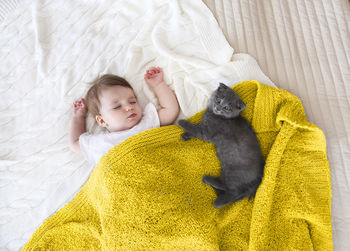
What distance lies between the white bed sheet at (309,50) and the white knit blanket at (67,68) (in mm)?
107

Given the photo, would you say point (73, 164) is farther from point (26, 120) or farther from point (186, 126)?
point (186, 126)

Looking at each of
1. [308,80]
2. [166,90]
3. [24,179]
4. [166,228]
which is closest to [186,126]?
[166,90]

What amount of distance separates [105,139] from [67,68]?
427mm

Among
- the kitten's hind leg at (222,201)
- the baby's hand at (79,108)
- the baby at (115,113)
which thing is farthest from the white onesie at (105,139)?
the kitten's hind leg at (222,201)

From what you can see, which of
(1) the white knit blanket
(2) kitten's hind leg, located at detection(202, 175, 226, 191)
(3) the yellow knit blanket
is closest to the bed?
(1) the white knit blanket

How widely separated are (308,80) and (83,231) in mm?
1197

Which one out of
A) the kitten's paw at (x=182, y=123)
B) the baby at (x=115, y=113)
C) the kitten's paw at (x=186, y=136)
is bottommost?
the kitten's paw at (x=186, y=136)

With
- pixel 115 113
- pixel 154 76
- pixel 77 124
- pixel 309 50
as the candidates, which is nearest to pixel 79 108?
pixel 77 124

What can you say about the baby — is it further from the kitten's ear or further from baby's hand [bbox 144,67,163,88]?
the kitten's ear

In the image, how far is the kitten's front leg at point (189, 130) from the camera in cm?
103

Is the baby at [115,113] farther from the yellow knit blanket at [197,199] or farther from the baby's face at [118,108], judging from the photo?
the yellow knit blanket at [197,199]

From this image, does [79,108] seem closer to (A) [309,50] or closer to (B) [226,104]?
(B) [226,104]

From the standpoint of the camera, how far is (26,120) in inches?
46.8

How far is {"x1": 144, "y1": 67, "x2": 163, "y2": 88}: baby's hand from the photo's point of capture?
120 cm
